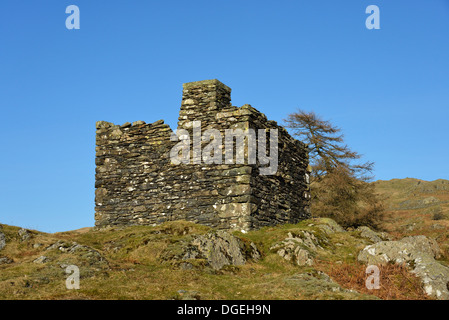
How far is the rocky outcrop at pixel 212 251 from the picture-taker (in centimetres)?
1366

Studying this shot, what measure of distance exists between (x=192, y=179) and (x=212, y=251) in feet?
17.9

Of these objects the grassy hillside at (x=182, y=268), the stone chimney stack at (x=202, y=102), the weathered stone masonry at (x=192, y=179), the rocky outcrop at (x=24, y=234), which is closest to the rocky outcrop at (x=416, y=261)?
the grassy hillside at (x=182, y=268)

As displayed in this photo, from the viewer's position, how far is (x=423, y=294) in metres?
12.0

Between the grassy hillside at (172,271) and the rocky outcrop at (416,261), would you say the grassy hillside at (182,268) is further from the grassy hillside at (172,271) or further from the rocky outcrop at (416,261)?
the rocky outcrop at (416,261)

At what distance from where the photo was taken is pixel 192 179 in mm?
18969

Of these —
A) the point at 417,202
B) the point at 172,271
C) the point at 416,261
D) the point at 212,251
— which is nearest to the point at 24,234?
the point at 172,271

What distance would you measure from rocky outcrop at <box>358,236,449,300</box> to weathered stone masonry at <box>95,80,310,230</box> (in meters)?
5.03

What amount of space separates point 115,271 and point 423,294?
8444 mm

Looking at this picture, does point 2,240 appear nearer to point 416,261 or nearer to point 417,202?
point 416,261

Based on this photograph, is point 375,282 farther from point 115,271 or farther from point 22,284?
point 22,284

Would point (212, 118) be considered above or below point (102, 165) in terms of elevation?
above
